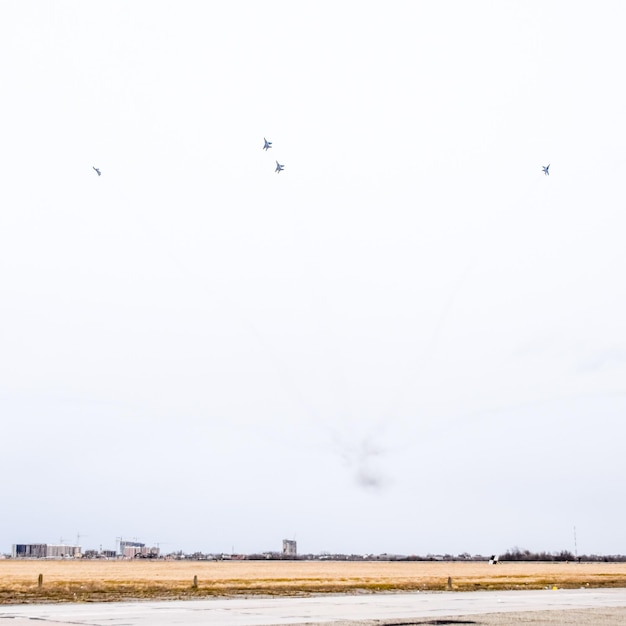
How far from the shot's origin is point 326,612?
31.3 meters

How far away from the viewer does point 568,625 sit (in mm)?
26750

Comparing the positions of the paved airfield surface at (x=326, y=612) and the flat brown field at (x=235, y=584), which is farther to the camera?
the flat brown field at (x=235, y=584)

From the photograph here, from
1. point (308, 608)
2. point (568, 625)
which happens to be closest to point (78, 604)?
point (308, 608)

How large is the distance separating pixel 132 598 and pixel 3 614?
42.4ft

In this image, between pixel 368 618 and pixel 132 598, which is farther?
pixel 132 598

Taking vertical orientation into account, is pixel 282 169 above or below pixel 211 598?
above

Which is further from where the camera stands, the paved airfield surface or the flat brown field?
the flat brown field

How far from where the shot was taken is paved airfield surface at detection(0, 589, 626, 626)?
27.0 metres

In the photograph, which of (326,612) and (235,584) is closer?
(326,612)

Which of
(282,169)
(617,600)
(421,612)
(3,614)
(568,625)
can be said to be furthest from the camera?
(282,169)

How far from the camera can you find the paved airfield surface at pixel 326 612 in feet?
88.6

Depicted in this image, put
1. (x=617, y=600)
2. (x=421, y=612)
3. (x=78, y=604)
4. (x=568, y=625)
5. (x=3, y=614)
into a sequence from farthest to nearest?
(x=617, y=600)
(x=78, y=604)
(x=421, y=612)
(x=3, y=614)
(x=568, y=625)

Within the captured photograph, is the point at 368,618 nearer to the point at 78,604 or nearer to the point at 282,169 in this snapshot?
the point at 78,604

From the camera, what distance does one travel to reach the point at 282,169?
5200 centimetres
